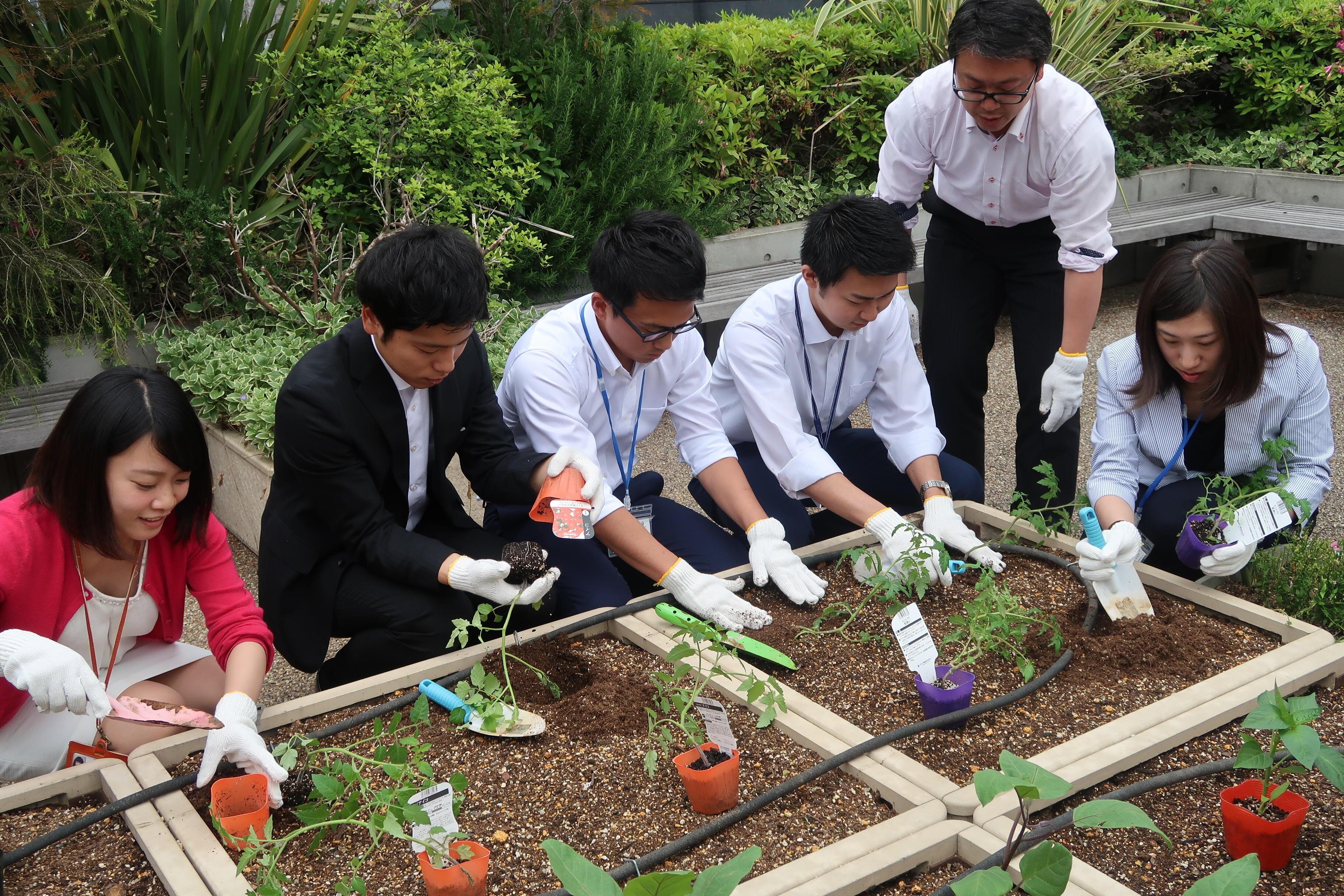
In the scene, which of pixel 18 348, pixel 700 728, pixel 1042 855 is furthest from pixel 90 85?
pixel 1042 855

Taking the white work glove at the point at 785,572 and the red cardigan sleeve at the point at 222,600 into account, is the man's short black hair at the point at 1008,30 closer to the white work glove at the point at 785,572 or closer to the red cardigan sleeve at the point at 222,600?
the white work glove at the point at 785,572

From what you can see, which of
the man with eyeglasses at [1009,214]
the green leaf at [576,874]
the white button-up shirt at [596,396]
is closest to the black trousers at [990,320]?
the man with eyeglasses at [1009,214]

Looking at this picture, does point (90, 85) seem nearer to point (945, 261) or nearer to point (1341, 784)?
point (945, 261)

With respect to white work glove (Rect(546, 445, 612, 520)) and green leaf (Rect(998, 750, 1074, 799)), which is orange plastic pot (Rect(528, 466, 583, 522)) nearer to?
white work glove (Rect(546, 445, 612, 520))

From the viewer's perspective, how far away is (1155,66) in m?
6.30

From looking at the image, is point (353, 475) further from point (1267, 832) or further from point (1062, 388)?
point (1062, 388)

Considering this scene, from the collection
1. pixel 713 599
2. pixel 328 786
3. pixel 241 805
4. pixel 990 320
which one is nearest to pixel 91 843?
pixel 241 805

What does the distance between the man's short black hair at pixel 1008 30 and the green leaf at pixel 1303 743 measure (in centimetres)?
166

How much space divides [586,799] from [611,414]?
120cm

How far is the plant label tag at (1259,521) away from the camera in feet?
7.11

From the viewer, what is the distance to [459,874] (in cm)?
137

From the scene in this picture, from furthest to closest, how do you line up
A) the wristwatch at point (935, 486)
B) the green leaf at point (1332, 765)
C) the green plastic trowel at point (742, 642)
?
the wristwatch at point (935, 486) → the green plastic trowel at point (742, 642) → the green leaf at point (1332, 765)

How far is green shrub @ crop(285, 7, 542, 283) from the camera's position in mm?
4289

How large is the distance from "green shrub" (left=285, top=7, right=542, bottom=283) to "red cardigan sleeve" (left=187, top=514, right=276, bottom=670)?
88.7 inches
